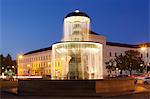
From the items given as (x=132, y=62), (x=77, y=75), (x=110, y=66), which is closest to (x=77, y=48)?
(x=77, y=75)

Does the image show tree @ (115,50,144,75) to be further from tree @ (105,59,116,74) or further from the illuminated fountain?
the illuminated fountain

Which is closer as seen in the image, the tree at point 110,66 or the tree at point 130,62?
the tree at point 130,62

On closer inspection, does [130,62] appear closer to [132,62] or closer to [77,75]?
[132,62]

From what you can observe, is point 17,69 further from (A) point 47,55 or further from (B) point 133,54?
(B) point 133,54

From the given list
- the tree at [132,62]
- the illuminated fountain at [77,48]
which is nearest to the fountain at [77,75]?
the illuminated fountain at [77,48]

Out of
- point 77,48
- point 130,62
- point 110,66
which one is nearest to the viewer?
point 77,48

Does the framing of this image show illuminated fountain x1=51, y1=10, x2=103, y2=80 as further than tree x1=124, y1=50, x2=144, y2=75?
No

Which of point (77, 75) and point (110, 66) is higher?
point (110, 66)

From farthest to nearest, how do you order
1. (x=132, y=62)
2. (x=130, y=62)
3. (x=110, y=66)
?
(x=110, y=66) → (x=130, y=62) → (x=132, y=62)

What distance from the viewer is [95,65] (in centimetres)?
2920

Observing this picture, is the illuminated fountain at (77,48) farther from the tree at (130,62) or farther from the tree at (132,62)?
the tree at (130,62)

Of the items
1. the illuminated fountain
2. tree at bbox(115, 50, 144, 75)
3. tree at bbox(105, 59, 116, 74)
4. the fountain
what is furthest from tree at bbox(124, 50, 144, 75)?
the illuminated fountain

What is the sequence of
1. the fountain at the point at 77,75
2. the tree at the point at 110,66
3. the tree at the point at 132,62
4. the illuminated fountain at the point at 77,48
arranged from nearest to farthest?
the fountain at the point at 77,75 < the illuminated fountain at the point at 77,48 < the tree at the point at 132,62 < the tree at the point at 110,66

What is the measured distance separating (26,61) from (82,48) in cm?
9396
